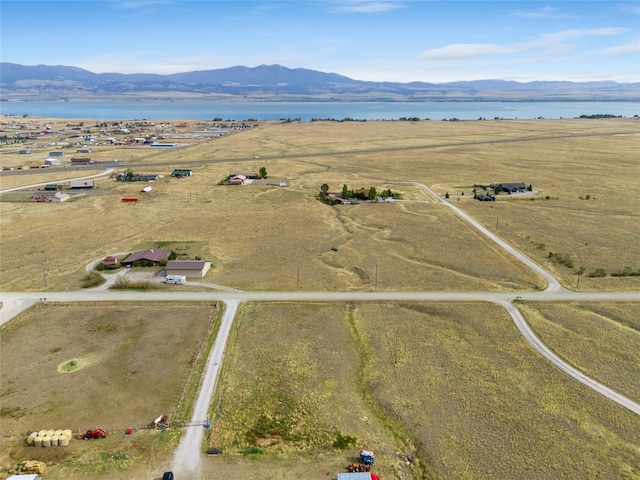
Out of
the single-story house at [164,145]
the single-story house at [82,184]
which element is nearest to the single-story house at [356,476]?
the single-story house at [82,184]

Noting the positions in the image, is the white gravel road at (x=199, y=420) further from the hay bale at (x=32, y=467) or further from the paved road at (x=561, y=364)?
the paved road at (x=561, y=364)

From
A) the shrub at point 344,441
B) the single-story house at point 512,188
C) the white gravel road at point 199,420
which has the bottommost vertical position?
the white gravel road at point 199,420

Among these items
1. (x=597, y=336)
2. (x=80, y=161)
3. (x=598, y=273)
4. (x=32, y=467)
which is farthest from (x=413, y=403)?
(x=80, y=161)

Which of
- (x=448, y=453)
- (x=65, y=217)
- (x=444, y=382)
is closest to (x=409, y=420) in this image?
(x=448, y=453)

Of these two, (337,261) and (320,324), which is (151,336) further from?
(337,261)

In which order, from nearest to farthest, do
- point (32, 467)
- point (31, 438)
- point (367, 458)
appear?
point (32, 467) < point (367, 458) < point (31, 438)

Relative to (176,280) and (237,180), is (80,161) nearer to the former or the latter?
(237,180)

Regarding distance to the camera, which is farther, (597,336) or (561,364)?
(597,336)
